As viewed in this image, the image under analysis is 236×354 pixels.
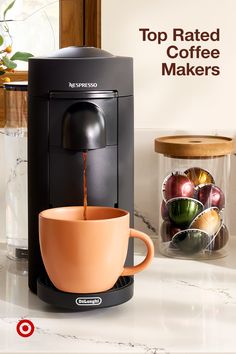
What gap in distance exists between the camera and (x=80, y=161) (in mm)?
1233

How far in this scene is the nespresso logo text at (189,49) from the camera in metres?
1.63

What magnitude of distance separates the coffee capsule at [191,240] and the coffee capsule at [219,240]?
0.5 inches

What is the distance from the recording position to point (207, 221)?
4.92ft

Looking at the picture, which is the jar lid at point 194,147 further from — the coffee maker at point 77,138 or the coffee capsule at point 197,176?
the coffee maker at point 77,138

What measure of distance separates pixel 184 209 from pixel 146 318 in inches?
14.9

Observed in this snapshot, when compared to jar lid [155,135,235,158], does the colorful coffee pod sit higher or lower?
lower

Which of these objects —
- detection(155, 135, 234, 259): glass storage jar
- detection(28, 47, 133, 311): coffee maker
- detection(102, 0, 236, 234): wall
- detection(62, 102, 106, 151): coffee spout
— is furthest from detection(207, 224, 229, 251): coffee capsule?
detection(62, 102, 106, 151): coffee spout

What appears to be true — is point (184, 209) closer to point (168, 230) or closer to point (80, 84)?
point (168, 230)

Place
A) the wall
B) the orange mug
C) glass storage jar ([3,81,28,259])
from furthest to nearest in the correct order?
the wall, glass storage jar ([3,81,28,259]), the orange mug

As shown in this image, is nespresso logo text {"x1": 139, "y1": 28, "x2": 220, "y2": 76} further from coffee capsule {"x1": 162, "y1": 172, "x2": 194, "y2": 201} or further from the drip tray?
the drip tray

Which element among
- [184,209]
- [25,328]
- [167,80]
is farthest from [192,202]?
[25,328]

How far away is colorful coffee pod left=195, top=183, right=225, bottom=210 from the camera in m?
1.51

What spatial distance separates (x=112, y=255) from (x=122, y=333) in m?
0.13

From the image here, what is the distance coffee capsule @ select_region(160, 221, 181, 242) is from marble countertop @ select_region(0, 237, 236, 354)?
0.33 feet
